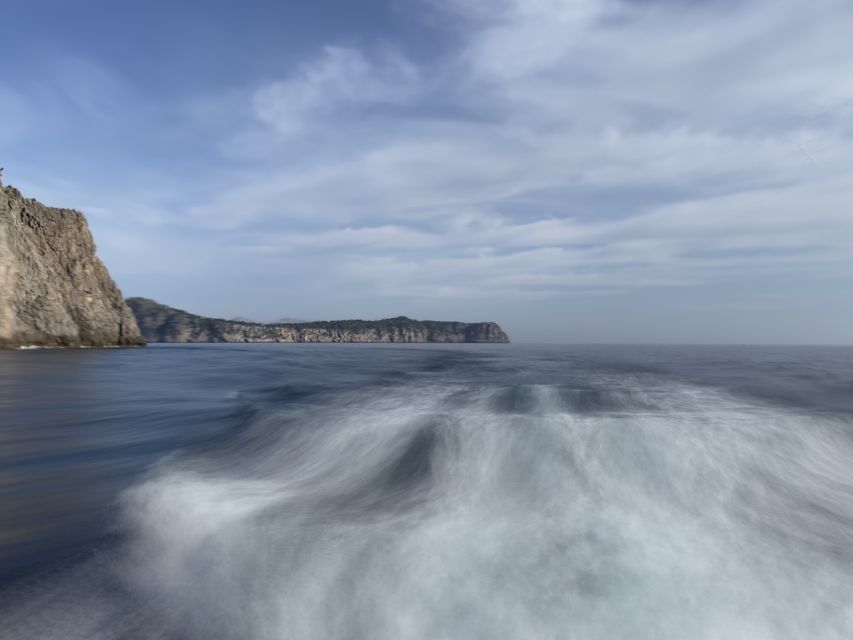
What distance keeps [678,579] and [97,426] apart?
14.1 meters

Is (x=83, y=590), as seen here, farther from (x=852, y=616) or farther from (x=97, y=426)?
(x=97, y=426)

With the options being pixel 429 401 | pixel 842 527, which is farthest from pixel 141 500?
pixel 842 527

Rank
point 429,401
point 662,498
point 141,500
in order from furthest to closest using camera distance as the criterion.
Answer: point 429,401, point 141,500, point 662,498

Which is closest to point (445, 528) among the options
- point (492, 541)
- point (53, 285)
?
point (492, 541)

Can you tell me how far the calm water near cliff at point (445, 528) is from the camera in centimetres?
415

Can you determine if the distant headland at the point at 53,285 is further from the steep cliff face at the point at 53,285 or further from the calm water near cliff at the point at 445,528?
the calm water near cliff at the point at 445,528

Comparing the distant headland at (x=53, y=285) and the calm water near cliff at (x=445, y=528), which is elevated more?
the distant headland at (x=53, y=285)

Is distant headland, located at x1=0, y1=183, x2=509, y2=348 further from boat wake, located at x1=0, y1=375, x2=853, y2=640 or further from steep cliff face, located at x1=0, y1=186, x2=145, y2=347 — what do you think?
boat wake, located at x1=0, y1=375, x2=853, y2=640

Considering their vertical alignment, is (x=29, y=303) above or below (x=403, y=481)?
above

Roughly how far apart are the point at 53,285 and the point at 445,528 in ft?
266

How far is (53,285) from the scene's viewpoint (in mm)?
64250

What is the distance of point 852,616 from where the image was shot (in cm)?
410

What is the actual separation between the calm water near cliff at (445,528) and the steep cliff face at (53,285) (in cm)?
6071

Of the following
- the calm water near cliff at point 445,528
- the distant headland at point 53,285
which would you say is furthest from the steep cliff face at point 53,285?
the calm water near cliff at point 445,528
